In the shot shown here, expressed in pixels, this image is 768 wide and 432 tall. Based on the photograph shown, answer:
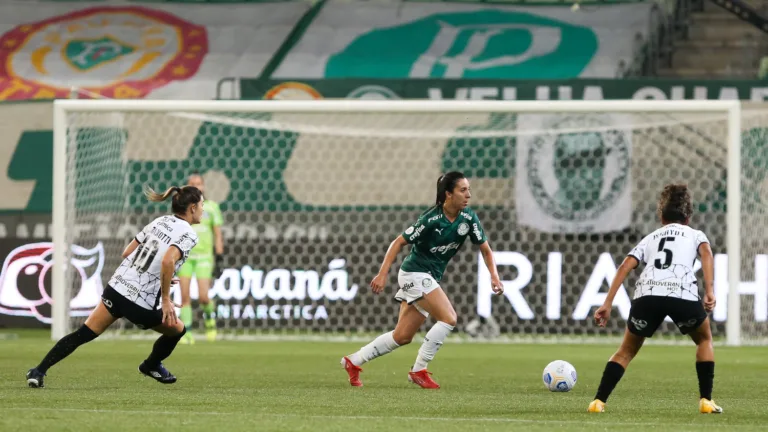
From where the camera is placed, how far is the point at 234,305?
1579 cm

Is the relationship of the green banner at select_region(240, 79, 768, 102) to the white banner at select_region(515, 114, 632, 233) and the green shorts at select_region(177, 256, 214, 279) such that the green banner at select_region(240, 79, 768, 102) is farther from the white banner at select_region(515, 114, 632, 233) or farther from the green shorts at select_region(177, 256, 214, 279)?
the green shorts at select_region(177, 256, 214, 279)

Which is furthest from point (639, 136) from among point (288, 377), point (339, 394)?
point (339, 394)

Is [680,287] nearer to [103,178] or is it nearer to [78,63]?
[103,178]

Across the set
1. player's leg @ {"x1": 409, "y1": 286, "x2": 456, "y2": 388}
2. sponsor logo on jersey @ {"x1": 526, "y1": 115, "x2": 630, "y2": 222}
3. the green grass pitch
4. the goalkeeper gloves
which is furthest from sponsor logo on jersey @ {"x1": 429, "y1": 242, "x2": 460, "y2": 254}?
sponsor logo on jersey @ {"x1": 526, "y1": 115, "x2": 630, "y2": 222}

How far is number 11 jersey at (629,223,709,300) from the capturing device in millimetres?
6980

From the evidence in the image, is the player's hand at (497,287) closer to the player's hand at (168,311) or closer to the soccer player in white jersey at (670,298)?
the soccer player in white jersey at (670,298)

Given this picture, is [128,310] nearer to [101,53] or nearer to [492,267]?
[492,267]

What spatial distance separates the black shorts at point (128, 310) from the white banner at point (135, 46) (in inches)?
483

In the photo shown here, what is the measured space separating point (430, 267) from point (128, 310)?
209cm

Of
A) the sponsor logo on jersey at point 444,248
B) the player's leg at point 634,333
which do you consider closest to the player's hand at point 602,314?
the player's leg at point 634,333

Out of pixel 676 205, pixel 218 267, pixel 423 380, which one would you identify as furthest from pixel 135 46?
pixel 676 205

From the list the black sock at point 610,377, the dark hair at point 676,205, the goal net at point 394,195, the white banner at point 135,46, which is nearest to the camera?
the black sock at point 610,377

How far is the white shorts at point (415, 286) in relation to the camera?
897 centimetres

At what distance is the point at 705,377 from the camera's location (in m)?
7.05
